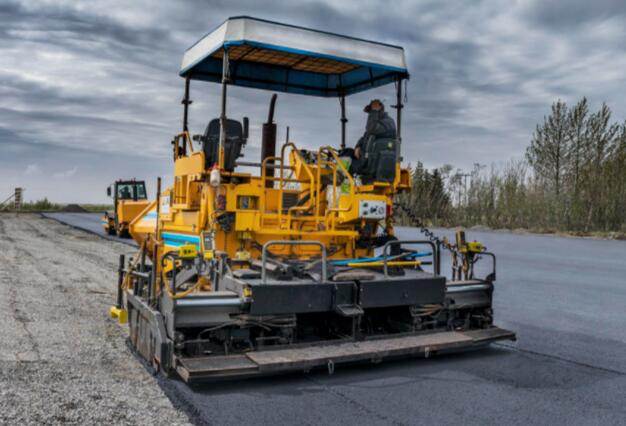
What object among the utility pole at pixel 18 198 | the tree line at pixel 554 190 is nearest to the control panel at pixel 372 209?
the tree line at pixel 554 190

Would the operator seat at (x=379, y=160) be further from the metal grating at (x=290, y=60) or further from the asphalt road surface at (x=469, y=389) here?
the asphalt road surface at (x=469, y=389)

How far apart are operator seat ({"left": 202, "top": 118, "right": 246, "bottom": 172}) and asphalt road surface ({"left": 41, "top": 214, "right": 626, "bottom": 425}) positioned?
6.72 ft

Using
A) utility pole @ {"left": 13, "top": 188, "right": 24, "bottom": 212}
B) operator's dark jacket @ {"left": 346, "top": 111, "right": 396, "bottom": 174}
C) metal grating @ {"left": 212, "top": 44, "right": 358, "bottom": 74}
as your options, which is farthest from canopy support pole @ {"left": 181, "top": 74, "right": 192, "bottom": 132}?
utility pole @ {"left": 13, "top": 188, "right": 24, "bottom": 212}

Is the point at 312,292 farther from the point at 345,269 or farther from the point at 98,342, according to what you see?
the point at 98,342

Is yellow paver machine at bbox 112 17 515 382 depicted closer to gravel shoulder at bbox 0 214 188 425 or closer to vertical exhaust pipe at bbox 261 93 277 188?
vertical exhaust pipe at bbox 261 93 277 188

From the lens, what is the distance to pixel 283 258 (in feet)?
20.6

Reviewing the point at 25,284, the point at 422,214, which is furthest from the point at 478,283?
the point at 422,214

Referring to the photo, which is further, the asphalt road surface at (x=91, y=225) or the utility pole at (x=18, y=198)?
the utility pole at (x=18, y=198)

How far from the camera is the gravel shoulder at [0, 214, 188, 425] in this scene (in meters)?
4.22

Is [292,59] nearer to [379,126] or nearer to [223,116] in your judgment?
[379,126]

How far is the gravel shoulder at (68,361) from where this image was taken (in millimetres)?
4223

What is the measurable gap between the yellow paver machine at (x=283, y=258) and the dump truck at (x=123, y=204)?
1458 centimetres

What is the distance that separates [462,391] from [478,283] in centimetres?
164

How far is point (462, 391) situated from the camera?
483cm
